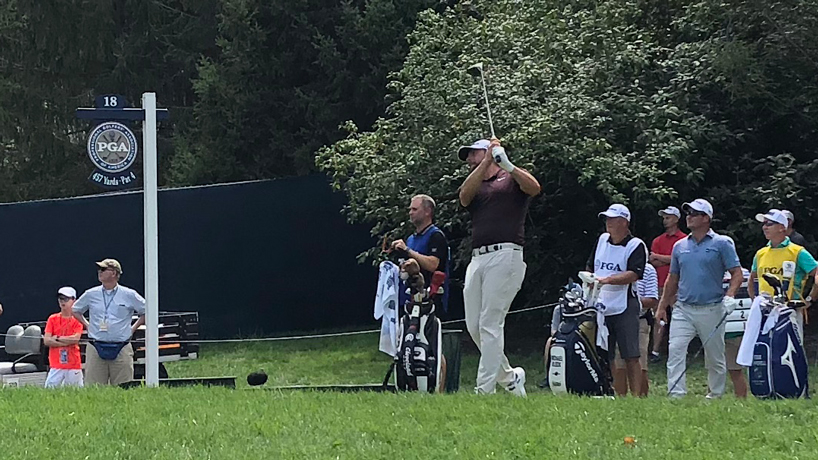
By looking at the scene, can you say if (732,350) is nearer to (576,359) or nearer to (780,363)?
(780,363)

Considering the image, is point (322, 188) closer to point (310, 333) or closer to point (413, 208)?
point (310, 333)

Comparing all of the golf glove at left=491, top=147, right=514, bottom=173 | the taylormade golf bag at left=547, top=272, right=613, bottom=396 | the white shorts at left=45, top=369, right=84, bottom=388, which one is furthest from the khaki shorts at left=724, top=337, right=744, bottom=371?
the white shorts at left=45, top=369, right=84, bottom=388

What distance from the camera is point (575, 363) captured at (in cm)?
788

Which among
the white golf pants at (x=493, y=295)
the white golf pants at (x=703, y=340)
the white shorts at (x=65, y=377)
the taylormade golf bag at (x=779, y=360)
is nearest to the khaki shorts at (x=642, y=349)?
the white golf pants at (x=703, y=340)

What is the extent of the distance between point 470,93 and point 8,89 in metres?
13.6

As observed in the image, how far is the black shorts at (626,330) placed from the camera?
8.54 meters

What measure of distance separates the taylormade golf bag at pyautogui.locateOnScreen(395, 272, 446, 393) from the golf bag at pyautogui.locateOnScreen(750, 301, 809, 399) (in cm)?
230

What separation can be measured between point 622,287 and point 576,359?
3.04ft

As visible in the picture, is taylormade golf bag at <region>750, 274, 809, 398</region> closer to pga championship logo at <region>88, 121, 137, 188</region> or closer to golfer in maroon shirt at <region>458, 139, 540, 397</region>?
golfer in maroon shirt at <region>458, 139, 540, 397</region>

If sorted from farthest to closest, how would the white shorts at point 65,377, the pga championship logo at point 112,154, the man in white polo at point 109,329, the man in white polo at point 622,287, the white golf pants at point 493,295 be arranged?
the white shorts at point 65,377 < the man in white polo at point 109,329 < the pga championship logo at point 112,154 < the man in white polo at point 622,287 < the white golf pants at point 493,295

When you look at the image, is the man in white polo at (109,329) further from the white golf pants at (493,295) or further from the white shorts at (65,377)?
the white golf pants at (493,295)

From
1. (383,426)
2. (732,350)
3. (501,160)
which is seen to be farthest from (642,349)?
(383,426)

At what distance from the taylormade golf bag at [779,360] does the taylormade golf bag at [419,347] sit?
2305mm

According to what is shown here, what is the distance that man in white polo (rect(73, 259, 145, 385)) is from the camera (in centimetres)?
1038
